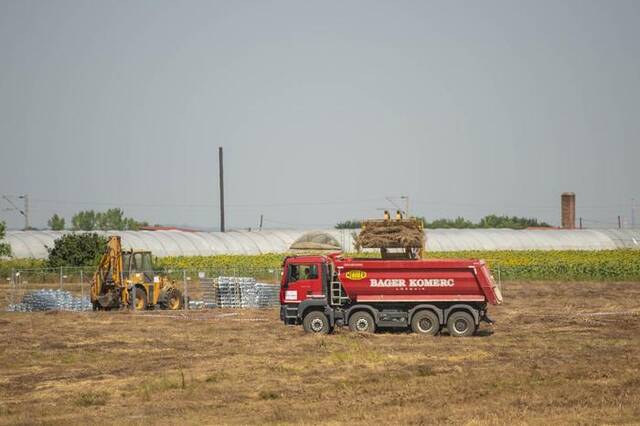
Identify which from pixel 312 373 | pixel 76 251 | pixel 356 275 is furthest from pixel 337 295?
pixel 76 251

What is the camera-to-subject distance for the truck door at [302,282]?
3475 cm

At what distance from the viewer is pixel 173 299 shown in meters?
46.6

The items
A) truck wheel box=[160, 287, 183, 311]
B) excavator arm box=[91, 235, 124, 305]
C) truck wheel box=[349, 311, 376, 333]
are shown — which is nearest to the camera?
truck wheel box=[349, 311, 376, 333]

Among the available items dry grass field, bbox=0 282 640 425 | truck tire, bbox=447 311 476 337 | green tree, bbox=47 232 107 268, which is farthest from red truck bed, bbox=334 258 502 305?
green tree, bbox=47 232 107 268

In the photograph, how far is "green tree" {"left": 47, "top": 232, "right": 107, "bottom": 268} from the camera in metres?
64.8

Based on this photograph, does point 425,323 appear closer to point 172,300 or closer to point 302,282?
point 302,282

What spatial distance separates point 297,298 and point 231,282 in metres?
13.8

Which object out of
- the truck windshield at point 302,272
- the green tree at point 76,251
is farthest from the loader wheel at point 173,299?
the green tree at point 76,251

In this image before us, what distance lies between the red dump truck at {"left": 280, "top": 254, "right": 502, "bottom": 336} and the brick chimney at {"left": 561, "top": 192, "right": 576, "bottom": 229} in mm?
72285

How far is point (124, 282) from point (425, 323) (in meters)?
16.2

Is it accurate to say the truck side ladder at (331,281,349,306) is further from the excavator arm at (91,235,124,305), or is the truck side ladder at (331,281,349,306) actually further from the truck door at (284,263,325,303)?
the excavator arm at (91,235,124,305)

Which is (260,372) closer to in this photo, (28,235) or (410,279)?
(410,279)

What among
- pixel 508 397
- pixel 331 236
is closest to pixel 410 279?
pixel 508 397

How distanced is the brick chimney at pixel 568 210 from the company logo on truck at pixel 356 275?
73231 mm
